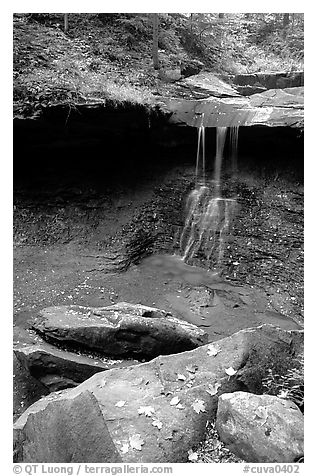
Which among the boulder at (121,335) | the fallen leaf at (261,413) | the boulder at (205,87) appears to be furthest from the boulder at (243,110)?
the fallen leaf at (261,413)

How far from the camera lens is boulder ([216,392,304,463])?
8.55 feet

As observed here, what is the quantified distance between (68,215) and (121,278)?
109 inches

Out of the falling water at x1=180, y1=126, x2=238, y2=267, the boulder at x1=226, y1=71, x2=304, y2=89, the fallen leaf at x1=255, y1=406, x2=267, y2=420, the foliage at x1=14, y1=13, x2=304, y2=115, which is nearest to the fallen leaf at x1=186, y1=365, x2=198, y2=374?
the fallen leaf at x1=255, y1=406, x2=267, y2=420

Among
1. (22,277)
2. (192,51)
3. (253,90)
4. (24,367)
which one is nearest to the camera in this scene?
(24,367)

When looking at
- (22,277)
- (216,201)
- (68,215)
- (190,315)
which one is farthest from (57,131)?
(190,315)

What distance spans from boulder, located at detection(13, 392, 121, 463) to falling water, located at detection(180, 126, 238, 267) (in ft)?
23.8

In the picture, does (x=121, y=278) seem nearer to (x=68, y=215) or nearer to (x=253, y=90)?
(x=68, y=215)

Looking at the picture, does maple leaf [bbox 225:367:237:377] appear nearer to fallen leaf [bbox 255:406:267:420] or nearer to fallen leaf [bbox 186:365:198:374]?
fallen leaf [bbox 186:365:198:374]

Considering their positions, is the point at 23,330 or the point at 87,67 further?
the point at 87,67

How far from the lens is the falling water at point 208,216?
394 inches

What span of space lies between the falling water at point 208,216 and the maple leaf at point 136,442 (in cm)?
710

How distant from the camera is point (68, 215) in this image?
416 inches

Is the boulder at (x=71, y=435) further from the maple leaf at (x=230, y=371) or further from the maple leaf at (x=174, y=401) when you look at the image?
the maple leaf at (x=230, y=371)

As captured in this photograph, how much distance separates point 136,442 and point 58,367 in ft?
8.73
